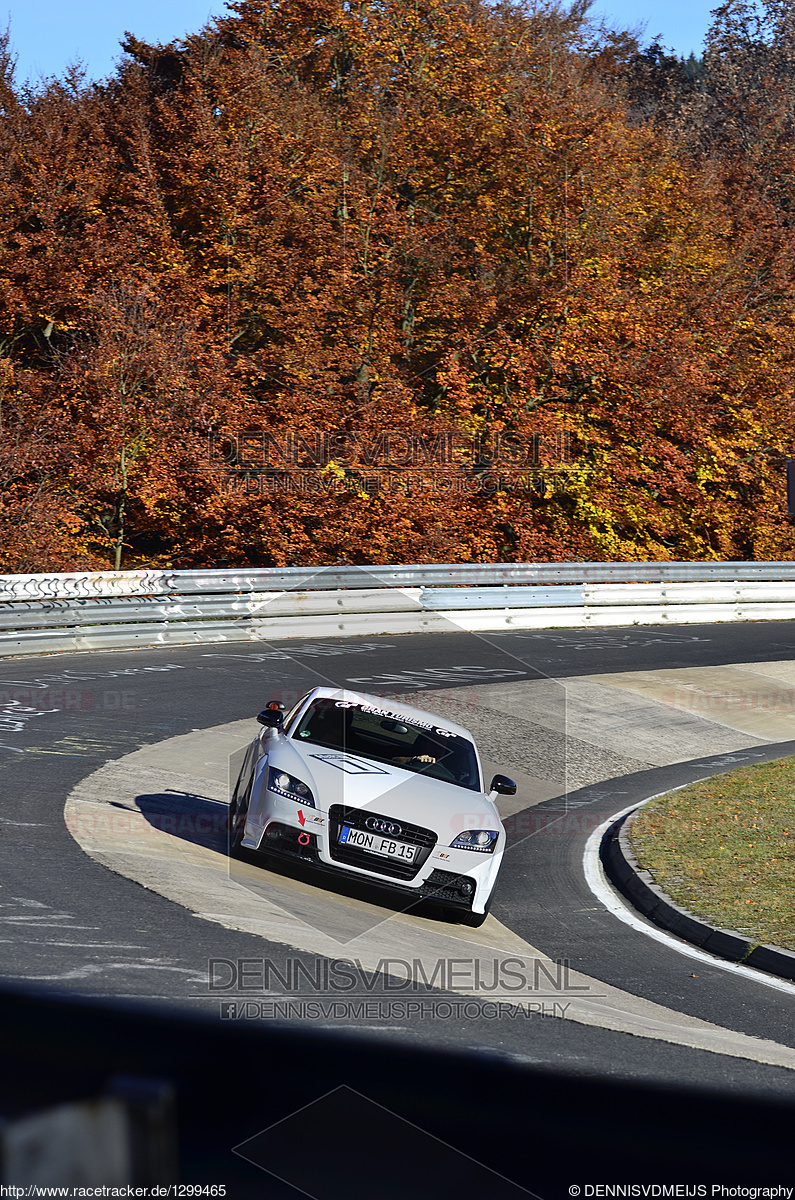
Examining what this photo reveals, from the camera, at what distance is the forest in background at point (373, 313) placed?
26.2 metres

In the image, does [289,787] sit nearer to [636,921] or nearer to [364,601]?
[636,921]

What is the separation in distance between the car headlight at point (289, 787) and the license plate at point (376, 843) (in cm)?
34

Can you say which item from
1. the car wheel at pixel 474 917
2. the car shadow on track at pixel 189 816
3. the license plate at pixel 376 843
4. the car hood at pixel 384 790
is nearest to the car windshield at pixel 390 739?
the car hood at pixel 384 790

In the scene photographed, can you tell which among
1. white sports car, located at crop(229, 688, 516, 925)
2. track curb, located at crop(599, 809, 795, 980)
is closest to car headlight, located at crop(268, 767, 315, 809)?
white sports car, located at crop(229, 688, 516, 925)

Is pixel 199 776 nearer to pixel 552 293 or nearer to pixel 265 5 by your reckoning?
pixel 552 293

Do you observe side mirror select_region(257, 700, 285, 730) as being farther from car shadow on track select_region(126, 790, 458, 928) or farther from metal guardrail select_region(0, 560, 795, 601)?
metal guardrail select_region(0, 560, 795, 601)

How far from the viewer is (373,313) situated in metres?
30.5

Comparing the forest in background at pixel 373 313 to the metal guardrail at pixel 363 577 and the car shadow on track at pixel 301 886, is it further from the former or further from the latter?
the car shadow on track at pixel 301 886

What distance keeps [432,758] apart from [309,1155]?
6404mm

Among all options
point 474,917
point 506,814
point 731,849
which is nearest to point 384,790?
point 474,917

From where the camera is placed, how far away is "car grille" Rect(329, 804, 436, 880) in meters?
8.06

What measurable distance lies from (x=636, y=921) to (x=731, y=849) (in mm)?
2169

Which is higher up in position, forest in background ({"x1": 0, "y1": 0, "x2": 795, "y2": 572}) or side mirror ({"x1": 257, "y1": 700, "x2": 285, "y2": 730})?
forest in background ({"x1": 0, "y1": 0, "x2": 795, "y2": 572})

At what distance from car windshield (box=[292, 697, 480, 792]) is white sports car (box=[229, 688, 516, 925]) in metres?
0.02
